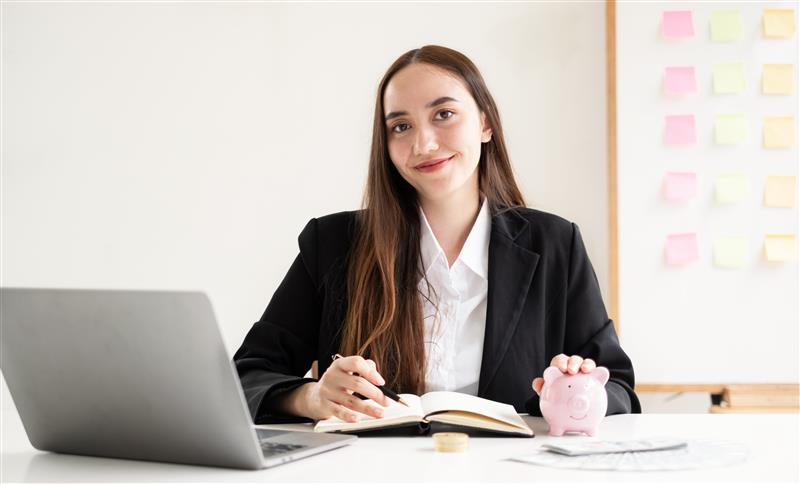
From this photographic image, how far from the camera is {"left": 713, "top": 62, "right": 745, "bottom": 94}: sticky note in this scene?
2654mm

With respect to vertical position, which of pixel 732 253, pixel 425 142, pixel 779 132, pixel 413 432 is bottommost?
pixel 732 253

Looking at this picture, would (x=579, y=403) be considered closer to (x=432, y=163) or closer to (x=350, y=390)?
(x=350, y=390)

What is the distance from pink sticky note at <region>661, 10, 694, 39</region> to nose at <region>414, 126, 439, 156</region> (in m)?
1.30

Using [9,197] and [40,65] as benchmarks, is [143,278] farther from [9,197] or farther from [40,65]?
[40,65]

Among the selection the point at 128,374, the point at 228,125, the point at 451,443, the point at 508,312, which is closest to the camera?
the point at 128,374

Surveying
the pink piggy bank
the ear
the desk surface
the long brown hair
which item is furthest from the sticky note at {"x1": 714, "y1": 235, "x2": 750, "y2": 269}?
the pink piggy bank

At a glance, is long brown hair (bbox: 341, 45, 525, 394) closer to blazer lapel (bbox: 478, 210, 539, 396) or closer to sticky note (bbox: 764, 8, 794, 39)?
blazer lapel (bbox: 478, 210, 539, 396)

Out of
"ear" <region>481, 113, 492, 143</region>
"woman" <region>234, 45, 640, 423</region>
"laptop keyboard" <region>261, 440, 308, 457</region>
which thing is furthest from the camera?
"ear" <region>481, 113, 492, 143</region>

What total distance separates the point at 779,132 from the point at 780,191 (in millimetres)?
177

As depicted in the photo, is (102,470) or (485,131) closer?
(102,470)

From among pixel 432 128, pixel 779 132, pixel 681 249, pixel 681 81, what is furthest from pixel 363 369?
pixel 779 132

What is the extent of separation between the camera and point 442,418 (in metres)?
1.18

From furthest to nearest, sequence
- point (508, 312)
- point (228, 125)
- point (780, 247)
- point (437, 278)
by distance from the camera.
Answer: point (228, 125) < point (780, 247) < point (437, 278) < point (508, 312)

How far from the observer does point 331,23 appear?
2.94m
